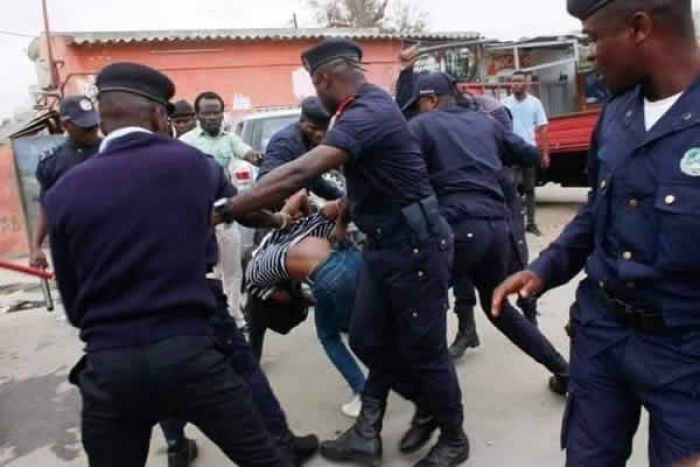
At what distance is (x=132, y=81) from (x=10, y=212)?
9.25m

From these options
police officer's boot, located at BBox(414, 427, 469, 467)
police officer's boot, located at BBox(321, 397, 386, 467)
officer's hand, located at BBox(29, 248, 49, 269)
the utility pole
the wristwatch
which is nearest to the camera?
the wristwatch

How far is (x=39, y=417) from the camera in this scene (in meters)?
4.07

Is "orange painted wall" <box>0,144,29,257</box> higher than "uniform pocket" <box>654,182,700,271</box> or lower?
lower

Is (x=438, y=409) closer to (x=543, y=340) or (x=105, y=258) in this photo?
(x=543, y=340)

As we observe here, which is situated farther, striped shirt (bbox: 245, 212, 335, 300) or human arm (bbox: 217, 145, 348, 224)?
striped shirt (bbox: 245, 212, 335, 300)

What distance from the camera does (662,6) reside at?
1.59 metres

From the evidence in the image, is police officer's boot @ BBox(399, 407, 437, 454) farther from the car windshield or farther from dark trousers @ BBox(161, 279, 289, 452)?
the car windshield

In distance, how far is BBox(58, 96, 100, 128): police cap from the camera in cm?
404

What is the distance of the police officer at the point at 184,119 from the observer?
228 inches

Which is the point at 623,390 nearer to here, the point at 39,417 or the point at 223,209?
the point at 223,209

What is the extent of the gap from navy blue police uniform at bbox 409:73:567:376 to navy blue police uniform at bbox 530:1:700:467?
57.1 inches

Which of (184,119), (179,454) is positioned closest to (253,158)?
(184,119)

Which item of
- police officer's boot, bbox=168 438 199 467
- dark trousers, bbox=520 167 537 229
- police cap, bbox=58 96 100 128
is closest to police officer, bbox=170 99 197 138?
police cap, bbox=58 96 100 128

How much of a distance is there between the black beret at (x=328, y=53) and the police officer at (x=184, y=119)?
10.7 ft
